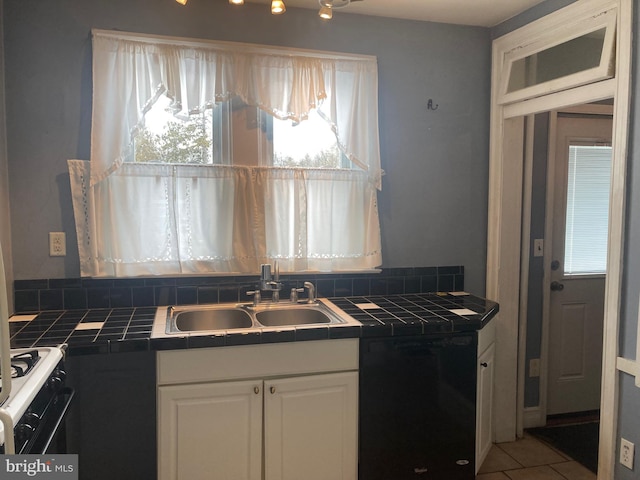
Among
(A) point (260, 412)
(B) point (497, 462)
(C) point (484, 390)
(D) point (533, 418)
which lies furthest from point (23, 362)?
(D) point (533, 418)

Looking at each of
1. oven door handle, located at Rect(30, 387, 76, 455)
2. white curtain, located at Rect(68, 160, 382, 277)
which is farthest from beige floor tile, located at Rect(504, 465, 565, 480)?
oven door handle, located at Rect(30, 387, 76, 455)

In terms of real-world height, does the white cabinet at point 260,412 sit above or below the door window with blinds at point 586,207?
below

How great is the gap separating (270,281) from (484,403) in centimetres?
125

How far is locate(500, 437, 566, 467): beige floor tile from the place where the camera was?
279 cm

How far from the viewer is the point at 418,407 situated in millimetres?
2316

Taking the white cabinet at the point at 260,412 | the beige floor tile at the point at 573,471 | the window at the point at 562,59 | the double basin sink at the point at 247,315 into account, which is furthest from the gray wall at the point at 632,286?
the double basin sink at the point at 247,315

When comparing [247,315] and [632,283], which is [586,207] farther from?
[247,315]

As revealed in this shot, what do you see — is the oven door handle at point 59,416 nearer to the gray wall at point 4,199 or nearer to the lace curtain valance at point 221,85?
the gray wall at point 4,199

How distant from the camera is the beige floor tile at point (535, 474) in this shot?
8.59 ft

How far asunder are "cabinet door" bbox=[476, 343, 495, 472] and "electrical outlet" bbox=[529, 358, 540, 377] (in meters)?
0.52

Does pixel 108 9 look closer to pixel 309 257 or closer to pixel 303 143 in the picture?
pixel 303 143

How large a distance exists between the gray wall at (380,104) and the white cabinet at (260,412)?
0.86 metres

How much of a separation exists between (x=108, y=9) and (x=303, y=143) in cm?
112

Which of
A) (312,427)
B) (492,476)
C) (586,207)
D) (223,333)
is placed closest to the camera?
(223,333)
